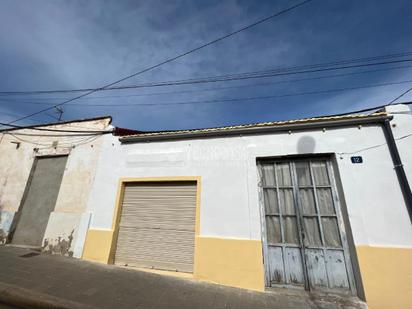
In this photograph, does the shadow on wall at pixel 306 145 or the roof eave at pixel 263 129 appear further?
the shadow on wall at pixel 306 145

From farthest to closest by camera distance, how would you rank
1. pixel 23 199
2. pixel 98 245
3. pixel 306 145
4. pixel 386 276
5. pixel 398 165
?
pixel 23 199 < pixel 98 245 < pixel 306 145 < pixel 398 165 < pixel 386 276

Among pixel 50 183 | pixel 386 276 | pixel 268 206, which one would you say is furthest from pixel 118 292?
pixel 50 183

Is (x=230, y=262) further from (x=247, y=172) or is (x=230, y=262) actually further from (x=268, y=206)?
(x=247, y=172)

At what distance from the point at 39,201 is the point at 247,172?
8.14 meters

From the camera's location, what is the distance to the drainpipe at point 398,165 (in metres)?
4.40

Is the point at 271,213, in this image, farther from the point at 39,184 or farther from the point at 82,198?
the point at 39,184

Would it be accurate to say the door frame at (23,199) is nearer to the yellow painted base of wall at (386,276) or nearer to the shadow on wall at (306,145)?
the shadow on wall at (306,145)

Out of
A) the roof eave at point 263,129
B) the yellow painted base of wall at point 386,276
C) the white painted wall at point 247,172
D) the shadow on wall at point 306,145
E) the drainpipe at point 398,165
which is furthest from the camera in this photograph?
the shadow on wall at point 306,145

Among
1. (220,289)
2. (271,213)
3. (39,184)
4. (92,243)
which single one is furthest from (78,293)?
(39,184)

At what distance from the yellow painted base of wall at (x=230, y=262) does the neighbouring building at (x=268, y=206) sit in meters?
0.02

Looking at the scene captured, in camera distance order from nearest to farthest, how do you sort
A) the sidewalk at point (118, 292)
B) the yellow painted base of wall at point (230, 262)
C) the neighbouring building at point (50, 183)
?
the sidewalk at point (118, 292) → the yellow painted base of wall at point (230, 262) → the neighbouring building at point (50, 183)

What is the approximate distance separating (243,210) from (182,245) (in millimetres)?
2059

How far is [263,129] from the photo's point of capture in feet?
18.9

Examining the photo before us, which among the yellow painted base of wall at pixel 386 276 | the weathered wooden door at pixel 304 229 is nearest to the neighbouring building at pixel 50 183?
the weathered wooden door at pixel 304 229
